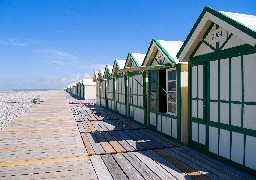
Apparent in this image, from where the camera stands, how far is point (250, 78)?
5.52 metres

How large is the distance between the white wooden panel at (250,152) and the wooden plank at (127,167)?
263 cm

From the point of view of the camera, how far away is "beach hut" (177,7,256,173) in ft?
18.2

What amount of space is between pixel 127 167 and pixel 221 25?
15.0ft

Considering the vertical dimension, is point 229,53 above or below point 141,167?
above

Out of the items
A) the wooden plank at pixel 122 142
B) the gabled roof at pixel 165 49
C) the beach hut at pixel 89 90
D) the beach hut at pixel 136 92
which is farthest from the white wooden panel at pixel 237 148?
the beach hut at pixel 89 90

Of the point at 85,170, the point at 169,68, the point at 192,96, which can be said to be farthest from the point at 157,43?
the point at 85,170

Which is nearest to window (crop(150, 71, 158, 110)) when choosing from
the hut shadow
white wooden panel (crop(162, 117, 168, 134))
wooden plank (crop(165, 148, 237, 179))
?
white wooden panel (crop(162, 117, 168, 134))

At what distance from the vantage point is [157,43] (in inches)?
405

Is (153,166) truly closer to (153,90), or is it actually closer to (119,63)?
(153,90)

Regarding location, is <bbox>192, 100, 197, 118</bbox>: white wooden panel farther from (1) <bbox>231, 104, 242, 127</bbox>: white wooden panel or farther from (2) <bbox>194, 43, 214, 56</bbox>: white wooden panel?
(1) <bbox>231, 104, 242, 127</bbox>: white wooden panel

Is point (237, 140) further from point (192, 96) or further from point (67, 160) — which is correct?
point (67, 160)

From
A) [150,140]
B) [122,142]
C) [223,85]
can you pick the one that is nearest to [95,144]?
[122,142]

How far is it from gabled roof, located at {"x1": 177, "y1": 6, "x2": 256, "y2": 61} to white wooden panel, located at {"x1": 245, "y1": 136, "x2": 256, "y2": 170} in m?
2.26

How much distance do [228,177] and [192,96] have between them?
3176 mm
